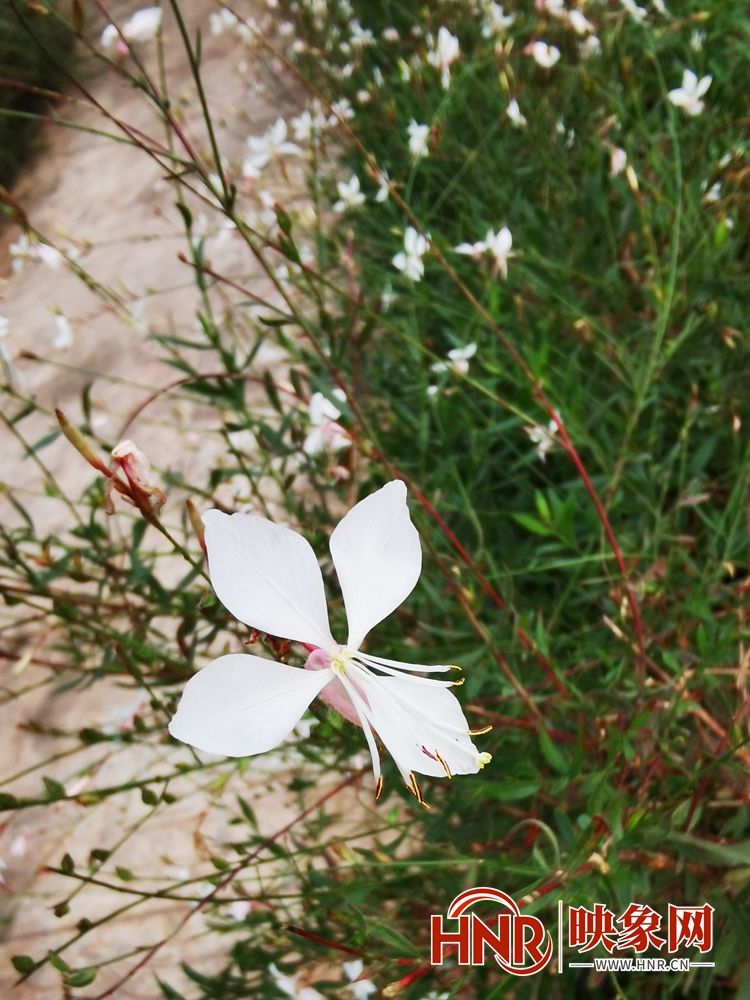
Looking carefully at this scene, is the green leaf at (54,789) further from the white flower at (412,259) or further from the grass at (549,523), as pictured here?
the white flower at (412,259)

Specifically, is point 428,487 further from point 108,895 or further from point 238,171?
point 238,171

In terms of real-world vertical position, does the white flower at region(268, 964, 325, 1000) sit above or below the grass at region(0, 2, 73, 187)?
below

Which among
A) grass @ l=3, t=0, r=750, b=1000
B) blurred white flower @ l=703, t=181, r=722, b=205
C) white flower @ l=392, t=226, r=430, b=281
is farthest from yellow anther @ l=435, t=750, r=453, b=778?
blurred white flower @ l=703, t=181, r=722, b=205

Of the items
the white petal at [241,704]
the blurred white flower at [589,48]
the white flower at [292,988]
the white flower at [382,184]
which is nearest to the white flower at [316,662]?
the white petal at [241,704]

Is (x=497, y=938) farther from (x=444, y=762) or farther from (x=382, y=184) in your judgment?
(x=382, y=184)

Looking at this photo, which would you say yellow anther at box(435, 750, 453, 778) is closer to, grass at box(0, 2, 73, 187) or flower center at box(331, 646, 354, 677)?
flower center at box(331, 646, 354, 677)

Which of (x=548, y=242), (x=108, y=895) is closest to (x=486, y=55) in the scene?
(x=548, y=242)

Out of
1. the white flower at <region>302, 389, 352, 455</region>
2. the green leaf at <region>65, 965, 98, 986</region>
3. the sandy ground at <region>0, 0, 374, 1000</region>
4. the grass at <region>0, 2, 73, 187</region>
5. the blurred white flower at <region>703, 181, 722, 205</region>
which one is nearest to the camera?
the green leaf at <region>65, 965, 98, 986</region>

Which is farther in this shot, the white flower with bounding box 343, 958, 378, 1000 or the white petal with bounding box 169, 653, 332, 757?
the white flower with bounding box 343, 958, 378, 1000
